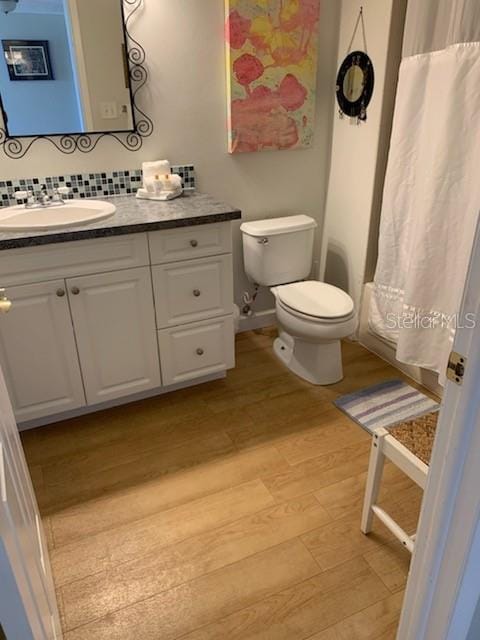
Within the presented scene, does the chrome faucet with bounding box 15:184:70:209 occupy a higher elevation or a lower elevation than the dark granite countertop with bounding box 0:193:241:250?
higher

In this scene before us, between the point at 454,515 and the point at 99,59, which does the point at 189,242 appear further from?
the point at 454,515

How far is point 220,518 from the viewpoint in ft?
5.67

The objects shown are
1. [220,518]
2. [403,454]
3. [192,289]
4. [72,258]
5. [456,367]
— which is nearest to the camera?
[456,367]

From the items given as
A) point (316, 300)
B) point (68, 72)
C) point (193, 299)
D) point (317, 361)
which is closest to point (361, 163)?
point (316, 300)

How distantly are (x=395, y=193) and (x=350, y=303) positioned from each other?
554 millimetres

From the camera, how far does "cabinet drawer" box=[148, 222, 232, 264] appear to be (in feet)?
6.57

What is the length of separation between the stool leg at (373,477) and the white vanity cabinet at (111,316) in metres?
0.99

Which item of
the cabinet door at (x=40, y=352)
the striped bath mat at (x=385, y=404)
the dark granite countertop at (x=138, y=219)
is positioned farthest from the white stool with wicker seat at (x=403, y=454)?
the cabinet door at (x=40, y=352)

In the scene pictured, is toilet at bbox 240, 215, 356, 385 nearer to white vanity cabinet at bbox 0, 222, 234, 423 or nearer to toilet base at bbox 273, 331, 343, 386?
toilet base at bbox 273, 331, 343, 386

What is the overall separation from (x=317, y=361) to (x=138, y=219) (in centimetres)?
113

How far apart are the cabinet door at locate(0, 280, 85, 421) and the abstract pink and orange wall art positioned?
1.23 metres

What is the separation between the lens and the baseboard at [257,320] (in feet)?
9.73

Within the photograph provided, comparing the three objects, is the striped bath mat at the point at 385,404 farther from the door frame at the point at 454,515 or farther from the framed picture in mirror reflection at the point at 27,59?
the framed picture in mirror reflection at the point at 27,59

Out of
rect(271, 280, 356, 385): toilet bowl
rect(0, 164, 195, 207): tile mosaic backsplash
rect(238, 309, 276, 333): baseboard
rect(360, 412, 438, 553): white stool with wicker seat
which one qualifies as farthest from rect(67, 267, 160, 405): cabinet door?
rect(360, 412, 438, 553): white stool with wicker seat
